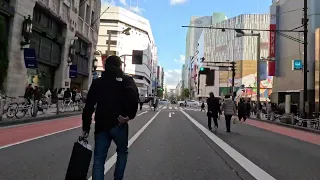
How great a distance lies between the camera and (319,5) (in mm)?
34938

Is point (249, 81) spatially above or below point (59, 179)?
above

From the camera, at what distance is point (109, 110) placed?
4320 mm

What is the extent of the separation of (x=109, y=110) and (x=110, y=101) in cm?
11

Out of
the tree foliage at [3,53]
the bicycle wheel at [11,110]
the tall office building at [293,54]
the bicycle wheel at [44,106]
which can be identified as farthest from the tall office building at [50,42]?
the tall office building at [293,54]

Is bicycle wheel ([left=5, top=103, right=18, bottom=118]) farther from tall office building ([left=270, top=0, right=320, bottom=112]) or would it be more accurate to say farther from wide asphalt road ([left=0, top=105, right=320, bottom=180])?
tall office building ([left=270, top=0, right=320, bottom=112])

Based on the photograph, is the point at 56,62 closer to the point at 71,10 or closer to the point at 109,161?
the point at 71,10

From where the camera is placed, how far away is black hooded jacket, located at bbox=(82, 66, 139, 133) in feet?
14.1

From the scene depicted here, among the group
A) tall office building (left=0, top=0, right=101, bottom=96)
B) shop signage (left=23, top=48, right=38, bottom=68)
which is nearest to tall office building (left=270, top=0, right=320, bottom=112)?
shop signage (left=23, top=48, right=38, bottom=68)

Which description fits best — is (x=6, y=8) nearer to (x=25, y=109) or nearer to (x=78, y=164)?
(x=25, y=109)

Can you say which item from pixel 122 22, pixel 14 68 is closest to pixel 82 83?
pixel 14 68

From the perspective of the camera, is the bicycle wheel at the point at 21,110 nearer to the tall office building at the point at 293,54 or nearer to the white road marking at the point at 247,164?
the white road marking at the point at 247,164

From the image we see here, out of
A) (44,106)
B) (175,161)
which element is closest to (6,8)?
(44,106)

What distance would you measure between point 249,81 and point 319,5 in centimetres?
7568

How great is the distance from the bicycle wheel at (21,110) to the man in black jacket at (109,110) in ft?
48.9
